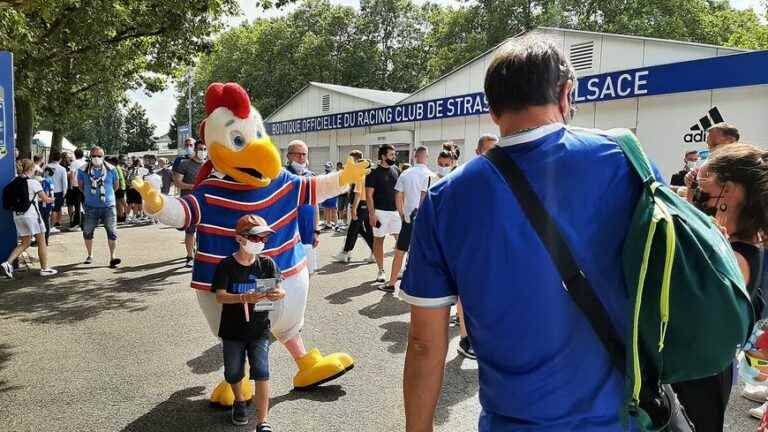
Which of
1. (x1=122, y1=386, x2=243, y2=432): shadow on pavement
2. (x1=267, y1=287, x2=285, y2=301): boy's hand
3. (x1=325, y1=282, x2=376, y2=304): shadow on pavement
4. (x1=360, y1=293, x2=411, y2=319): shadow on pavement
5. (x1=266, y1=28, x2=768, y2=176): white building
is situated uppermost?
(x1=266, y1=28, x2=768, y2=176): white building

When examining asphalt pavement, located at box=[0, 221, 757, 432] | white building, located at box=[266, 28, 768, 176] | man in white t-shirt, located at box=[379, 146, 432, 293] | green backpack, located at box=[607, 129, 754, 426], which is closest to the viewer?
green backpack, located at box=[607, 129, 754, 426]

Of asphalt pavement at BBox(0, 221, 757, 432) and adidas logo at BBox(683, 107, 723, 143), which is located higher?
adidas logo at BBox(683, 107, 723, 143)

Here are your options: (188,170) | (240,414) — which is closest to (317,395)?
(240,414)

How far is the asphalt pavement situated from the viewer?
3.65 meters

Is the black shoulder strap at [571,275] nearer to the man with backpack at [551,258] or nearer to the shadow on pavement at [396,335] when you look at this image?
the man with backpack at [551,258]

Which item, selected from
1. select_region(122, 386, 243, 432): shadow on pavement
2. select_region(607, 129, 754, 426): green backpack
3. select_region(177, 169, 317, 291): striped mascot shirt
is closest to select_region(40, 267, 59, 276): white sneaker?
select_region(122, 386, 243, 432): shadow on pavement

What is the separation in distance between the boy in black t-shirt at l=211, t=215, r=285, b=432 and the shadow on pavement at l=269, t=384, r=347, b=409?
0.58 m

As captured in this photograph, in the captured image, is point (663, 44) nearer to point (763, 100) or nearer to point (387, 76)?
point (763, 100)

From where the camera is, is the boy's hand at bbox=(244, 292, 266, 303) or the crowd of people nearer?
the crowd of people

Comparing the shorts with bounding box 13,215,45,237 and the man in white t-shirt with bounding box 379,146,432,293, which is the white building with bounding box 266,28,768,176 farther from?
the shorts with bounding box 13,215,45,237

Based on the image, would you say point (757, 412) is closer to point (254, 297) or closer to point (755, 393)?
point (755, 393)

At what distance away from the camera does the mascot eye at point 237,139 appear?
3.75 metres

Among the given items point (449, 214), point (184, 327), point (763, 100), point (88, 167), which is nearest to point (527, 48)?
point (449, 214)

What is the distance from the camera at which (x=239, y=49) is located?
4278cm
